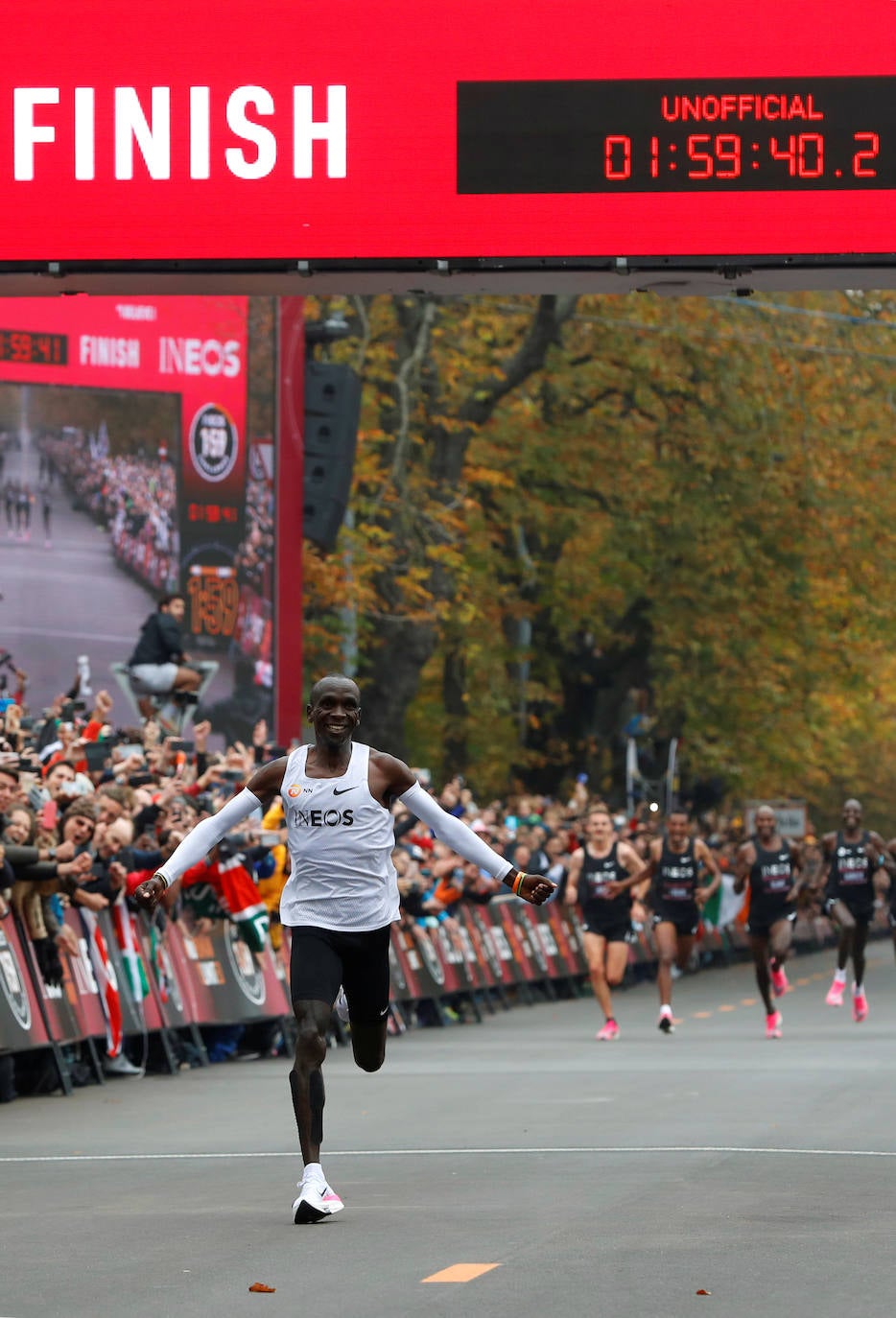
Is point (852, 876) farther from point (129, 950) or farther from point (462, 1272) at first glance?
point (462, 1272)

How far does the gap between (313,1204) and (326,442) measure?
23730 millimetres

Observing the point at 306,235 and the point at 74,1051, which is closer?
the point at 306,235

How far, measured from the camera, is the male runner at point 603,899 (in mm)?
24031

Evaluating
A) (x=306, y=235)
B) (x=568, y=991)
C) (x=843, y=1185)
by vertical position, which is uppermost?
(x=306, y=235)

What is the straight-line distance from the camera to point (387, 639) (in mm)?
36969

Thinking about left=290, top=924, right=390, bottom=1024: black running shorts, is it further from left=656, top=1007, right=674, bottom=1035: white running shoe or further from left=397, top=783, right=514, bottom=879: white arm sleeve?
left=656, top=1007, right=674, bottom=1035: white running shoe

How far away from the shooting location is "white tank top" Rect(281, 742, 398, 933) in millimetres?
10305

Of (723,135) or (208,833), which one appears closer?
(208,833)

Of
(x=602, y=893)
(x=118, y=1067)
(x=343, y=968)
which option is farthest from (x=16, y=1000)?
(x=602, y=893)

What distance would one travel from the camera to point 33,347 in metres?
30.5

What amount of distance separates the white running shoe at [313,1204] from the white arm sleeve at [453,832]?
1.30 metres

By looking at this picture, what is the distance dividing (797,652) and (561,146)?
33.6 meters

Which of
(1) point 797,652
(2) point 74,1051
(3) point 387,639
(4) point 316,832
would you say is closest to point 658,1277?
(4) point 316,832

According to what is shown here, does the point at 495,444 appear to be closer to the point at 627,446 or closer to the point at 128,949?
the point at 627,446
